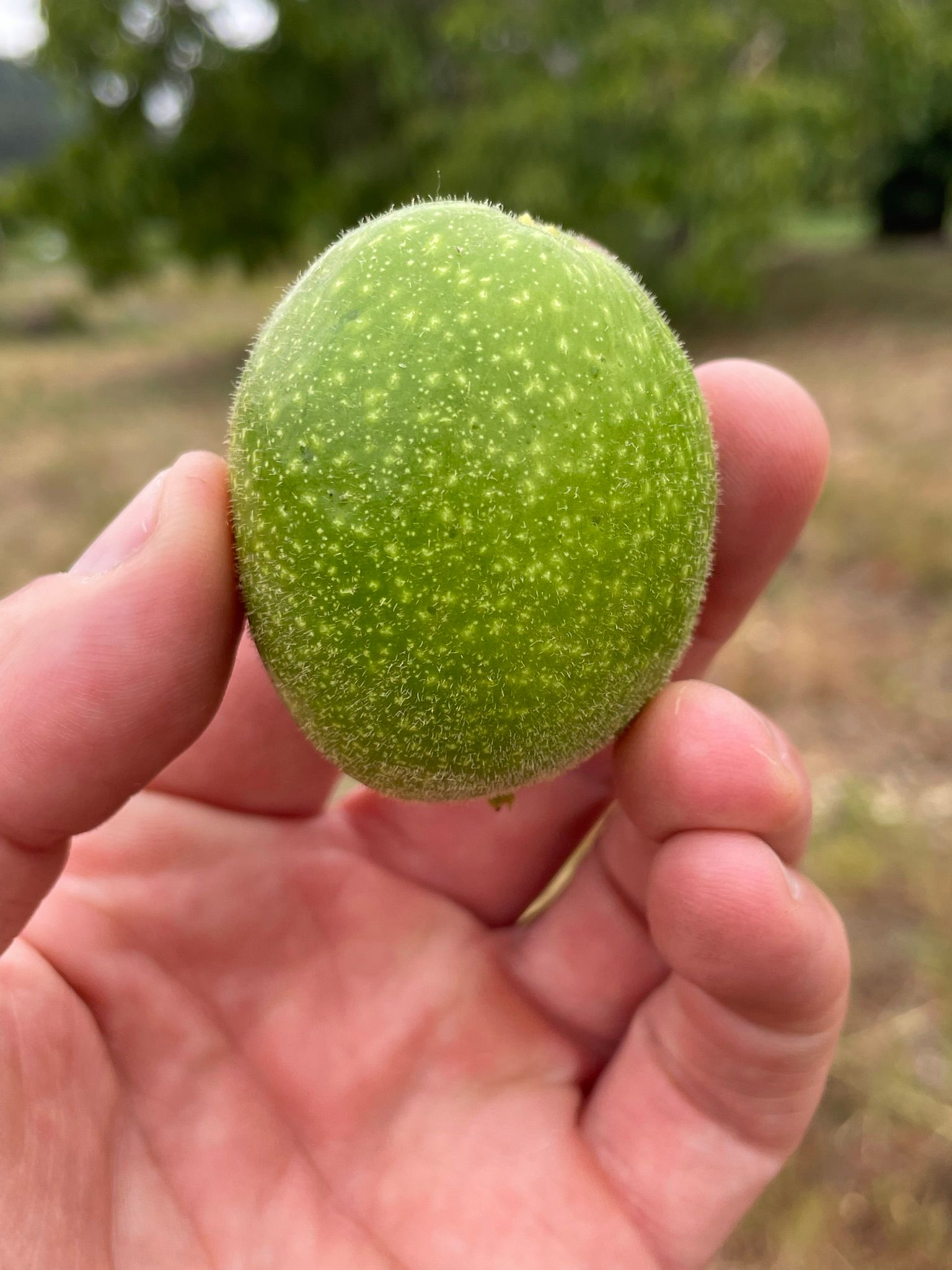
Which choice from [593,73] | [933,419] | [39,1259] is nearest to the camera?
[39,1259]

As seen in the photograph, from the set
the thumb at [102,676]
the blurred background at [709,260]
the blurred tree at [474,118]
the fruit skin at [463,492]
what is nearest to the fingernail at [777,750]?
the fruit skin at [463,492]

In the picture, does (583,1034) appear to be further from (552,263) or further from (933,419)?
(933,419)

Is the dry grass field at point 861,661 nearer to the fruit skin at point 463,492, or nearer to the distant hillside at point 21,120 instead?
the fruit skin at point 463,492

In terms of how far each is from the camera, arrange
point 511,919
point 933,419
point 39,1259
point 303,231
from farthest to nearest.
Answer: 1. point 303,231
2. point 933,419
3. point 511,919
4. point 39,1259

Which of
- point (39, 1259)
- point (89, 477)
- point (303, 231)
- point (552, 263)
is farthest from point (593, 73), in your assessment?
point (39, 1259)

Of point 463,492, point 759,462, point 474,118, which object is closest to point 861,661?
point 759,462

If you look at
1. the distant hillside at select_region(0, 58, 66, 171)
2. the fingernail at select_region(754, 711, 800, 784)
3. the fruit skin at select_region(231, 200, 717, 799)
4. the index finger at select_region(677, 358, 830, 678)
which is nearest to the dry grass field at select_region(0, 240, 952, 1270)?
the fingernail at select_region(754, 711, 800, 784)
